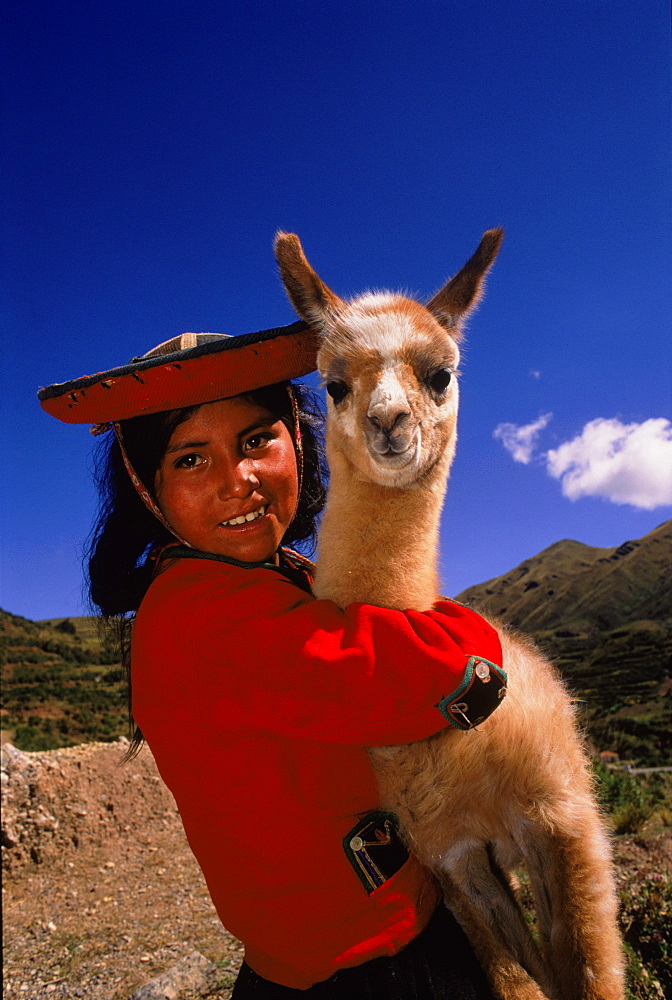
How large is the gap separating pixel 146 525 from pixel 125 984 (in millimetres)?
4218

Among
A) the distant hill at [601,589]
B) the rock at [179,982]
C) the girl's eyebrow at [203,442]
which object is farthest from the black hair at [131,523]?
the distant hill at [601,589]

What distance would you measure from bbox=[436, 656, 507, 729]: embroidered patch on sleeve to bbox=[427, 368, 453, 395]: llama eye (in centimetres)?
92

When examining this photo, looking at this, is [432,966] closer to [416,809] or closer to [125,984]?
[416,809]

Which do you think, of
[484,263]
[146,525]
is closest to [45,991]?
[146,525]

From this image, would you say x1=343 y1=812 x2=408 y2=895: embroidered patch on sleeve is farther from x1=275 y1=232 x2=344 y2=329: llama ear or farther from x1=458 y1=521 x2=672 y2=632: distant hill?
x1=458 y1=521 x2=672 y2=632: distant hill

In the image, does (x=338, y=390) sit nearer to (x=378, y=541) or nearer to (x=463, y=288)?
(x=378, y=541)

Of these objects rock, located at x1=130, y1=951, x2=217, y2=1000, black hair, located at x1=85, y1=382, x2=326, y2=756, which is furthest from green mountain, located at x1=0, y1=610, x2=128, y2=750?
black hair, located at x1=85, y1=382, x2=326, y2=756

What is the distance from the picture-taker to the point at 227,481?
1.90m

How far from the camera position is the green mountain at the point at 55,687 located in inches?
813

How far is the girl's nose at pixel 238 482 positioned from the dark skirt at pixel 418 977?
1266 mm

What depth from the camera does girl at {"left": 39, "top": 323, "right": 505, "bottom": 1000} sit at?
136cm

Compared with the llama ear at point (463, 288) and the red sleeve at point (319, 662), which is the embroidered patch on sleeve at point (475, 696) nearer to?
the red sleeve at point (319, 662)

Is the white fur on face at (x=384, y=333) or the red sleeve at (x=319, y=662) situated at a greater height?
the white fur on face at (x=384, y=333)

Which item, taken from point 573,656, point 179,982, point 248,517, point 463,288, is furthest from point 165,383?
point 573,656
